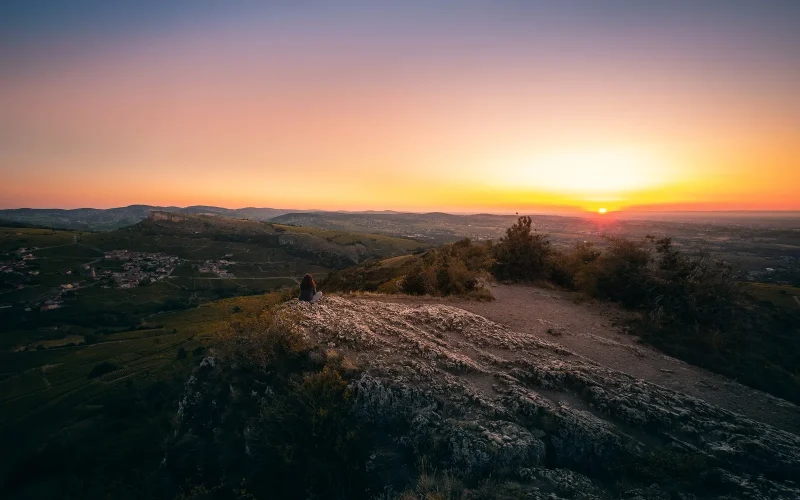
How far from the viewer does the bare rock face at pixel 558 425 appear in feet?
23.3

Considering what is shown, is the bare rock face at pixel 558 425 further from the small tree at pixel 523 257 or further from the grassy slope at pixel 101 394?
the grassy slope at pixel 101 394

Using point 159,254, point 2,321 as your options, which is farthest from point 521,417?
point 159,254

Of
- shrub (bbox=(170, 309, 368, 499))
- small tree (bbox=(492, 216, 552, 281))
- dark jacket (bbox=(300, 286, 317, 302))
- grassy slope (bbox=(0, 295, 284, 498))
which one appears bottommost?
grassy slope (bbox=(0, 295, 284, 498))

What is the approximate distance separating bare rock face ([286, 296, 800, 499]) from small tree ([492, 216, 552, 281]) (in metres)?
10.5

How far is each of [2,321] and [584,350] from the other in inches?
4893

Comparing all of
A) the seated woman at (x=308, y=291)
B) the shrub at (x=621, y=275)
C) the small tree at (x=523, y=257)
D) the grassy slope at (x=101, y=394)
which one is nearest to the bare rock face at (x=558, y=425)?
the seated woman at (x=308, y=291)

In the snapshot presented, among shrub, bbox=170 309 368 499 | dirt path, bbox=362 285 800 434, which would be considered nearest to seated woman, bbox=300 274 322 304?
dirt path, bbox=362 285 800 434

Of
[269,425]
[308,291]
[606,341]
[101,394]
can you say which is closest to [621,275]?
[606,341]

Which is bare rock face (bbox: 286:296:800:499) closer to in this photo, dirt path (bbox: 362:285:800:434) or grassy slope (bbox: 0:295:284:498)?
dirt path (bbox: 362:285:800:434)

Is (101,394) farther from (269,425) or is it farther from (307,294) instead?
(269,425)

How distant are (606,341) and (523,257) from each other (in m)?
9.71

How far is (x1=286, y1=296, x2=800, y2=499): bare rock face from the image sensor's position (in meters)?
7.09

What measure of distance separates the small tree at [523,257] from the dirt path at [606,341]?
159 cm

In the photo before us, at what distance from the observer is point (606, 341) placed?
13.2 meters
